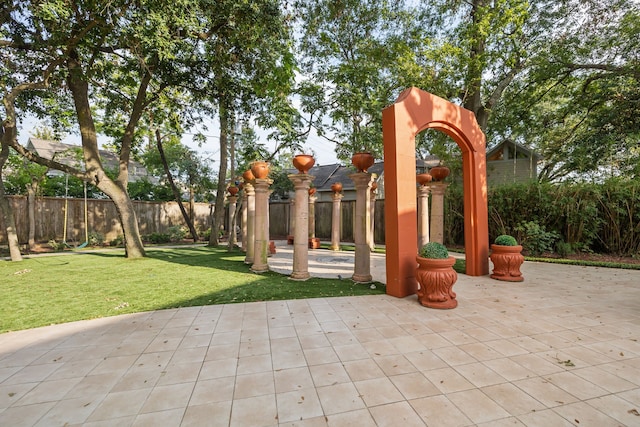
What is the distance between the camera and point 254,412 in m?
1.74

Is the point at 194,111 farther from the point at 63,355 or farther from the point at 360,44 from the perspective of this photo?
the point at 63,355

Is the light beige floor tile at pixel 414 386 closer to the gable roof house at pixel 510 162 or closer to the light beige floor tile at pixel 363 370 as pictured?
the light beige floor tile at pixel 363 370

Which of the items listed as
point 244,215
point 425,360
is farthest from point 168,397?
point 244,215

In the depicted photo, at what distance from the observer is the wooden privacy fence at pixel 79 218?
920cm

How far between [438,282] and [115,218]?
510 inches

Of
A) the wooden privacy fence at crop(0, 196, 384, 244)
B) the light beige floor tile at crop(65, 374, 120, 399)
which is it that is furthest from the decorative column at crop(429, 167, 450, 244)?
the light beige floor tile at crop(65, 374, 120, 399)

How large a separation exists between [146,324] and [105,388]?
1.30 metres

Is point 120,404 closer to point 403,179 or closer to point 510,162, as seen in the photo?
point 403,179

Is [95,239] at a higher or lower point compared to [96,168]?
lower

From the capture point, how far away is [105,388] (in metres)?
2.00

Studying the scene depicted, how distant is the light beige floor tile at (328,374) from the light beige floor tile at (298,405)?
13 cm

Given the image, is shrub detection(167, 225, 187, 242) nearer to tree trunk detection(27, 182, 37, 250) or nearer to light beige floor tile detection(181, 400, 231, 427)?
tree trunk detection(27, 182, 37, 250)

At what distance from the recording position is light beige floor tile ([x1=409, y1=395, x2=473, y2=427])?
1.65 meters

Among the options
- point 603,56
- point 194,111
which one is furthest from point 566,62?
point 194,111
